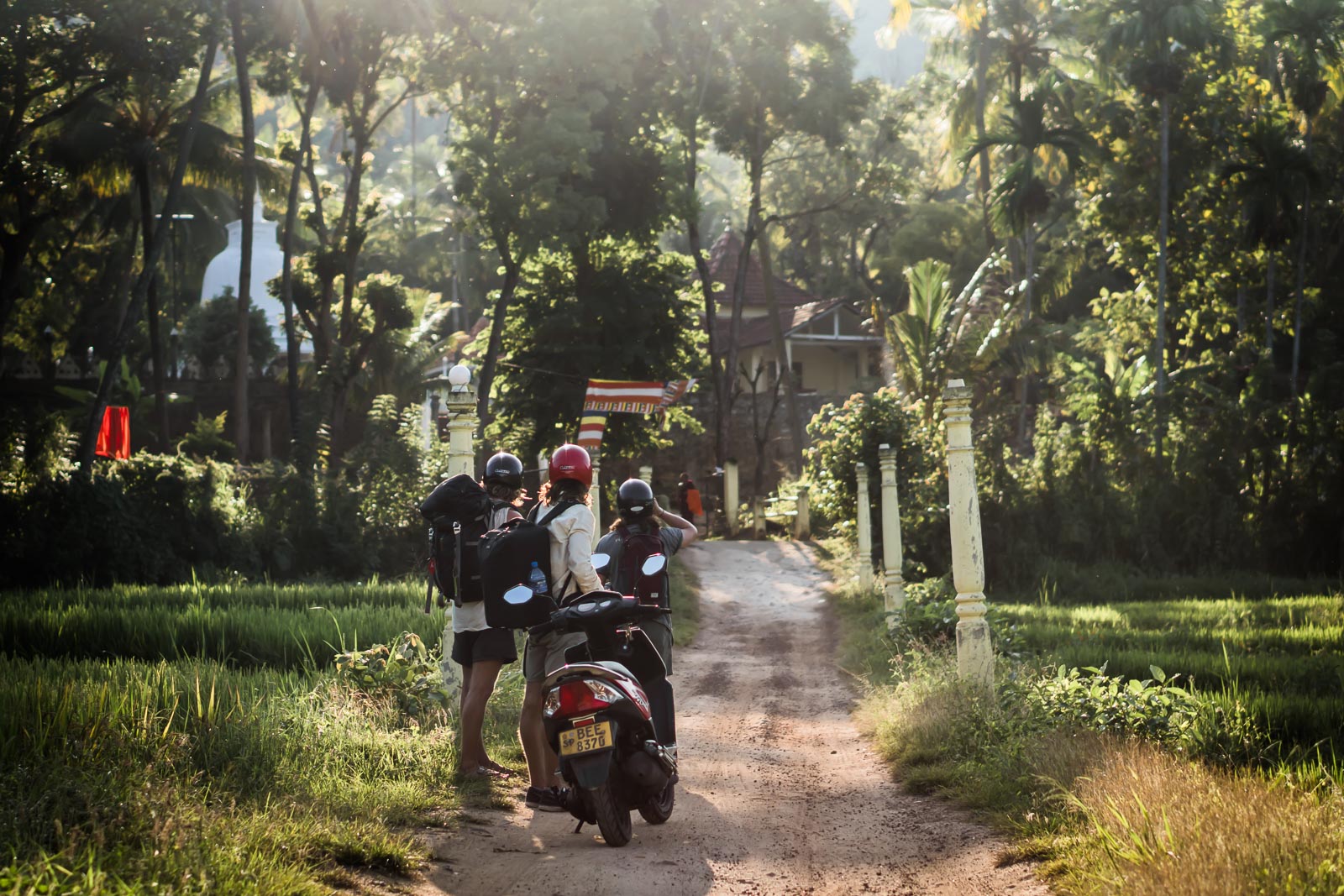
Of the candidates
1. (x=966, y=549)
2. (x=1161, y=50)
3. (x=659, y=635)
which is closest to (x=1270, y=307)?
(x=1161, y=50)

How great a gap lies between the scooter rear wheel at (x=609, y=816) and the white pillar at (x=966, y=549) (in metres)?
3.53

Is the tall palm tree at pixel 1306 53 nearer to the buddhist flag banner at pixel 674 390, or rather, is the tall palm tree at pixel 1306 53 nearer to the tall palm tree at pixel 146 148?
the buddhist flag banner at pixel 674 390

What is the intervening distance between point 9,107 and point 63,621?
13.9 meters

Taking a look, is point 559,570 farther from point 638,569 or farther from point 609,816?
point 609,816

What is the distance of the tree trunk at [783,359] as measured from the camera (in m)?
39.0

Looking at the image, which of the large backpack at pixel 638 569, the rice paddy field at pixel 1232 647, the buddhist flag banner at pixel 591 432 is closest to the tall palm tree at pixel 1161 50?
the rice paddy field at pixel 1232 647

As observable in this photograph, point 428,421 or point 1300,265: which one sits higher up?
point 1300,265

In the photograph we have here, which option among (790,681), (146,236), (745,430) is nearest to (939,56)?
(745,430)

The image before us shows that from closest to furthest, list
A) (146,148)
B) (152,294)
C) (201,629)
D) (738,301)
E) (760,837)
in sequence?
(760,837), (201,629), (146,148), (152,294), (738,301)

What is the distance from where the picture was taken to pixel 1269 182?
2444 centimetres

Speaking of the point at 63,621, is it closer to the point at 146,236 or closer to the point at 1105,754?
the point at 1105,754

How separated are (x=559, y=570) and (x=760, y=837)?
5.66 feet

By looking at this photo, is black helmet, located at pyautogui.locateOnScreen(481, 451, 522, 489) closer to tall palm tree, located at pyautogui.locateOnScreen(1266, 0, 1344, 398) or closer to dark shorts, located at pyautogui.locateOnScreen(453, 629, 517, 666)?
dark shorts, located at pyautogui.locateOnScreen(453, 629, 517, 666)

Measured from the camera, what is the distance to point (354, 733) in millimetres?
8055
